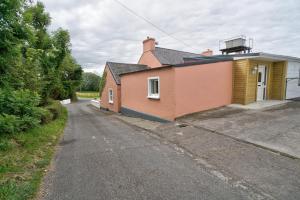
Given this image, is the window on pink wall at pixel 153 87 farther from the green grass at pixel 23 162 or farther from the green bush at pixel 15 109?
the green bush at pixel 15 109

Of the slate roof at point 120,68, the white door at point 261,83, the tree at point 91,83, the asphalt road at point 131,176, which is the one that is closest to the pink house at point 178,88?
the white door at point 261,83

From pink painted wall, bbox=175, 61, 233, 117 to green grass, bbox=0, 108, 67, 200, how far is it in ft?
19.4

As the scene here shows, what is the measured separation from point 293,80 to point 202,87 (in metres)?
7.40

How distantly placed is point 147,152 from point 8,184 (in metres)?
3.28

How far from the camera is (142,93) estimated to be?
12.0 meters

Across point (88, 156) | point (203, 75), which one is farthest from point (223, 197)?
point (203, 75)

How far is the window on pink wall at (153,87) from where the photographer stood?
10578 mm

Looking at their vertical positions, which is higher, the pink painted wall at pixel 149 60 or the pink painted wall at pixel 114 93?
the pink painted wall at pixel 149 60

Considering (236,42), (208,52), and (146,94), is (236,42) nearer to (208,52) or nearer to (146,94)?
(208,52)

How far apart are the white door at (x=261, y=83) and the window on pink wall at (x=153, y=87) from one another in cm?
646

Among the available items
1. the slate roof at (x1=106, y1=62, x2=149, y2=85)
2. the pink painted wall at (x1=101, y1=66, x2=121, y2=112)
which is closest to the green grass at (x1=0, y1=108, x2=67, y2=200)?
the pink painted wall at (x1=101, y1=66, x2=121, y2=112)

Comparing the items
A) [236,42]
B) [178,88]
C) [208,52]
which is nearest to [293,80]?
[236,42]

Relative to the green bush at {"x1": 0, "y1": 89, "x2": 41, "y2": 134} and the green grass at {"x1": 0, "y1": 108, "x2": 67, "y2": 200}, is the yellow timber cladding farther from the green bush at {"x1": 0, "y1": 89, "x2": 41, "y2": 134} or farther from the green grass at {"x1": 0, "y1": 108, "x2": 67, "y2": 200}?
the green bush at {"x1": 0, "y1": 89, "x2": 41, "y2": 134}

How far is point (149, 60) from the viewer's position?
17031mm
